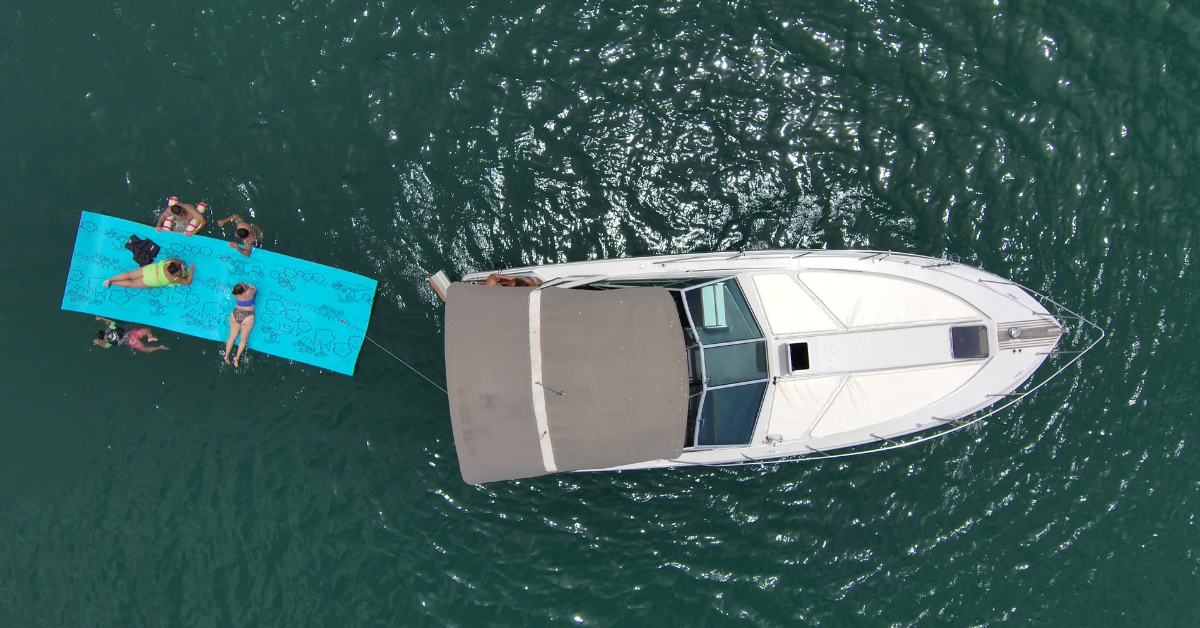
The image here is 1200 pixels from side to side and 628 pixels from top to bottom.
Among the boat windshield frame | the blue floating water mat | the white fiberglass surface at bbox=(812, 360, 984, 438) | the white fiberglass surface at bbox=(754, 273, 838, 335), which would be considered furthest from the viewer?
the blue floating water mat

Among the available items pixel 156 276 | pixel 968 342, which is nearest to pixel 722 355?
pixel 968 342

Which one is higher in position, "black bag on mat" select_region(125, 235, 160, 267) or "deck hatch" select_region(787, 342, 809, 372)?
"black bag on mat" select_region(125, 235, 160, 267)

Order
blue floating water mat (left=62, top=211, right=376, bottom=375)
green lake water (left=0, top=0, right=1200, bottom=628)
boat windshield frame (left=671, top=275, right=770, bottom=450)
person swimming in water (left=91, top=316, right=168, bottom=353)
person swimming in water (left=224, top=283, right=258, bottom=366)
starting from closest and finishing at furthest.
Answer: boat windshield frame (left=671, top=275, right=770, bottom=450) < person swimming in water (left=224, top=283, right=258, bottom=366) < green lake water (left=0, top=0, right=1200, bottom=628) < person swimming in water (left=91, top=316, right=168, bottom=353) < blue floating water mat (left=62, top=211, right=376, bottom=375)

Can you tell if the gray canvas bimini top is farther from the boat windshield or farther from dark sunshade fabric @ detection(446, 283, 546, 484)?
the boat windshield

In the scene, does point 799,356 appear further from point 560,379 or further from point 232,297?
point 232,297

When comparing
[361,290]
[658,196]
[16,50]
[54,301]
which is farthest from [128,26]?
[658,196]

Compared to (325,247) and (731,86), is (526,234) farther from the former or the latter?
(731,86)

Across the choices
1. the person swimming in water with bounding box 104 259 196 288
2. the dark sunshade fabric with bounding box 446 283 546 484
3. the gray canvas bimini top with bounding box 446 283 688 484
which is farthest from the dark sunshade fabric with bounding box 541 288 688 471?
the person swimming in water with bounding box 104 259 196 288
